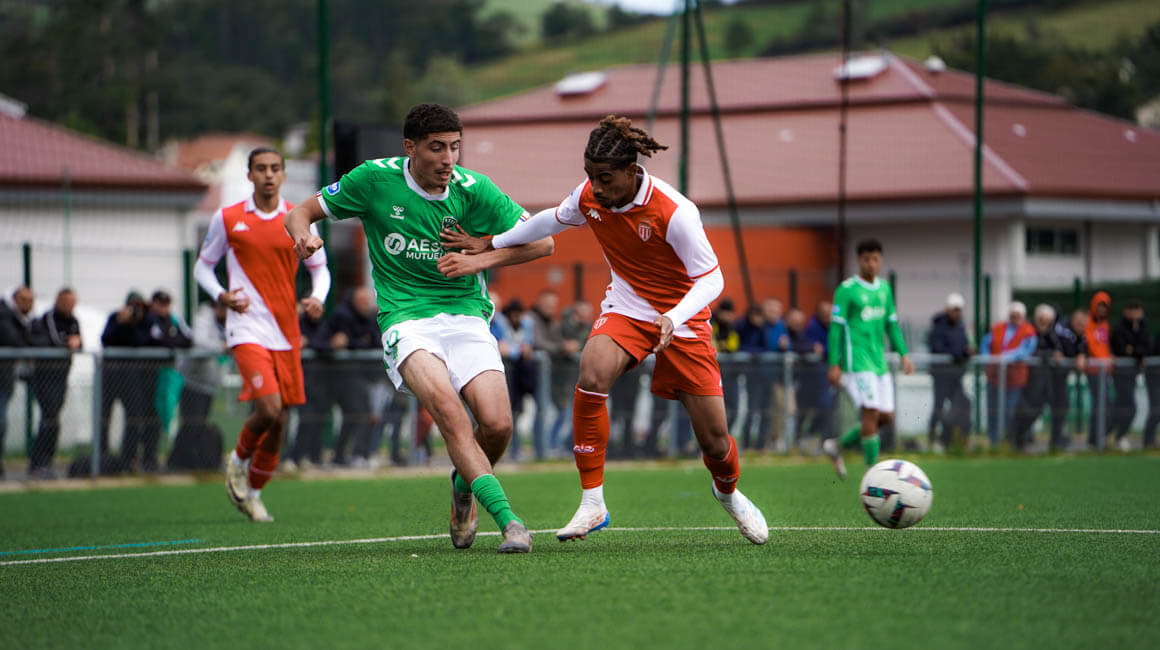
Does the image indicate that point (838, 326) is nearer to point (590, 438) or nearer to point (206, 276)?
point (206, 276)

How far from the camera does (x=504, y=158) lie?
128 ft

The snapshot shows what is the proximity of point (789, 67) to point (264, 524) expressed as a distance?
108 feet

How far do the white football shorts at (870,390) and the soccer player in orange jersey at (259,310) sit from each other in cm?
559

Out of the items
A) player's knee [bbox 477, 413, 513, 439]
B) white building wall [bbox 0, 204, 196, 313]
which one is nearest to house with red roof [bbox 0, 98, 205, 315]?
white building wall [bbox 0, 204, 196, 313]

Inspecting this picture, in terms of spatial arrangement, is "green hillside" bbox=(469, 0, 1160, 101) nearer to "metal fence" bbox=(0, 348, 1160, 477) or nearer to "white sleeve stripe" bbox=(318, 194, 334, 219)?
"metal fence" bbox=(0, 348, 1160, 477)

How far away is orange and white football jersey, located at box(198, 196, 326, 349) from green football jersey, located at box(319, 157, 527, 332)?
237 cm

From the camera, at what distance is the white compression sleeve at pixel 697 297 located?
666 cm

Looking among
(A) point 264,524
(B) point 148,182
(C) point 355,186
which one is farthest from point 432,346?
(B) point 148,182

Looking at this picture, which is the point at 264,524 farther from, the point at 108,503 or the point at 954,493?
the point at 954,493

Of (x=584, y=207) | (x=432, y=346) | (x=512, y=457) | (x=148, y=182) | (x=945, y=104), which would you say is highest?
(x=945, y=104)

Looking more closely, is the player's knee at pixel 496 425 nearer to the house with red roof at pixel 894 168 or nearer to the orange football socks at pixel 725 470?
the orange football socks at pixel 725 470

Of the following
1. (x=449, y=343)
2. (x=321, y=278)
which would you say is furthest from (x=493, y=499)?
(x=321, y=278)

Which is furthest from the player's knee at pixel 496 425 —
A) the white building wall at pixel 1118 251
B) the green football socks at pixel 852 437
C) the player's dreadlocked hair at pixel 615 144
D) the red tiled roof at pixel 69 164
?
the white building wall at pixel 1118 251

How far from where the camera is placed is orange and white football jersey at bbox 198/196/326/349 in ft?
31.3
